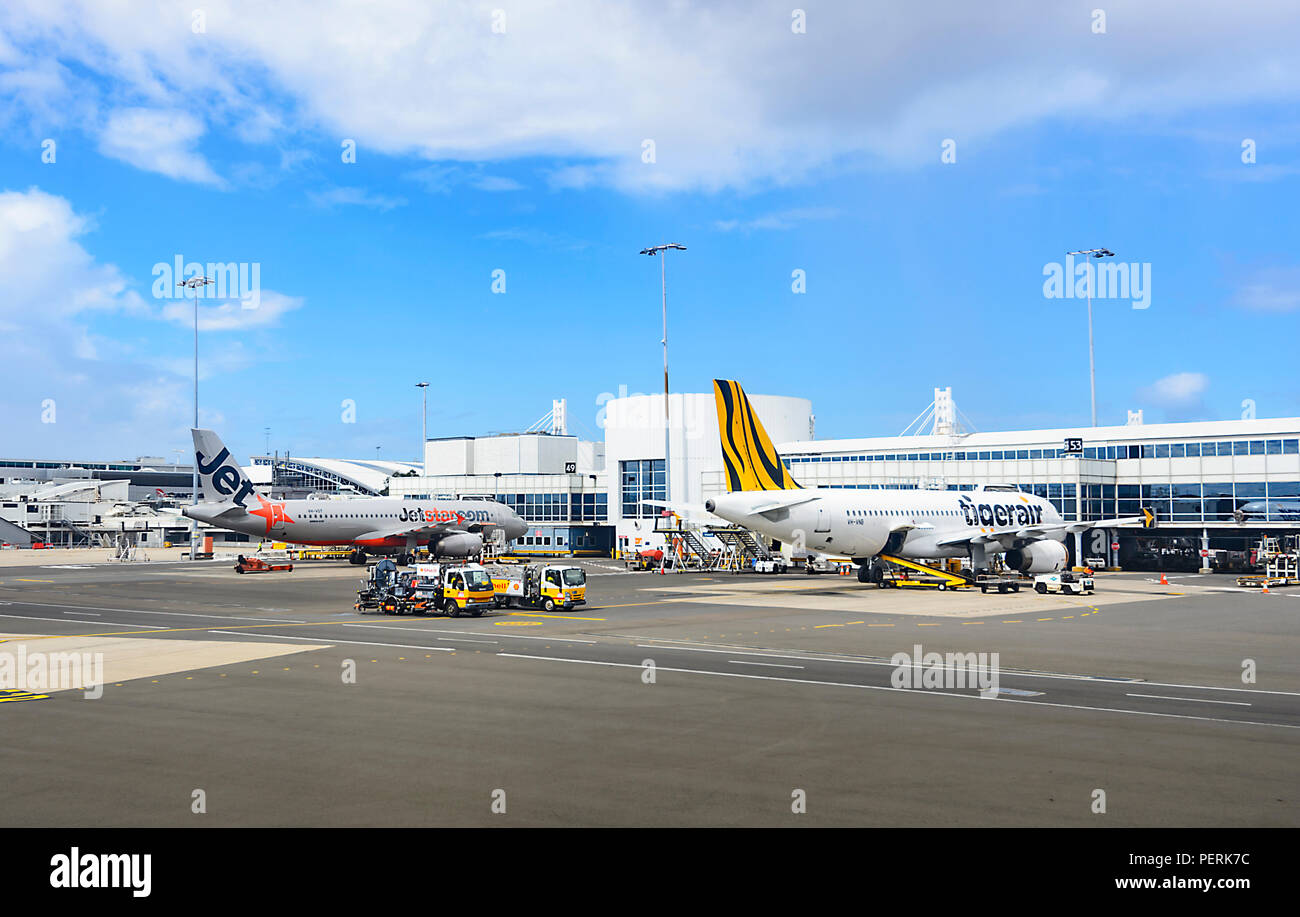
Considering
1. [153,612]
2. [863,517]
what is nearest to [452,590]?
[153,612]

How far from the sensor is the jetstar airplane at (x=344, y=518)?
76375 millimetres

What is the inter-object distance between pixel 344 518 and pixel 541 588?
4383 centimetres

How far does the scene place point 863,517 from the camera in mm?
58219

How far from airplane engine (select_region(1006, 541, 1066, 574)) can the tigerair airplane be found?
2.4 inches

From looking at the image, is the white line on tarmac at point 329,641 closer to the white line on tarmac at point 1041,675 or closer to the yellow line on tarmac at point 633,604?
the white line on tarmac at point 1041,675

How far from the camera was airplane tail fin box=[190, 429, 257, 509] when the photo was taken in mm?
75938

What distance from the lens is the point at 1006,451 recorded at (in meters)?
86.8

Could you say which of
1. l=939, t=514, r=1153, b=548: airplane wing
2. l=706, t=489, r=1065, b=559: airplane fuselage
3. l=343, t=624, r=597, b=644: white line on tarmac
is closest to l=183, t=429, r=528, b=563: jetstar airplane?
l=706, t=489, r=1065, b=559: airplane fuselage

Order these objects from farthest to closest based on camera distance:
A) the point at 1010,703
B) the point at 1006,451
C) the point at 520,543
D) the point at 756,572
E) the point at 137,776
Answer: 1. the point at 520,543
2. the point at 1006,451
3. the point at 756,572
4. the point at 1010,703
5. the point at 137,776

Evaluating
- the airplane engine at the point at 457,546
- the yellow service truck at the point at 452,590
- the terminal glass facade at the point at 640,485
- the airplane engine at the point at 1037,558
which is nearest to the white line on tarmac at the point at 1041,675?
the yellow service truck at the point at 452,590

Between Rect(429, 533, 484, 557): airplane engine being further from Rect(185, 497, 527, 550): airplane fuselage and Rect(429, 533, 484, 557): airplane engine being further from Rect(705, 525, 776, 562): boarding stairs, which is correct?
Rect(705, 525, 776, 562): boarding stairs

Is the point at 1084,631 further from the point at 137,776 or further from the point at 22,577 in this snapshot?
the point at 22,577
